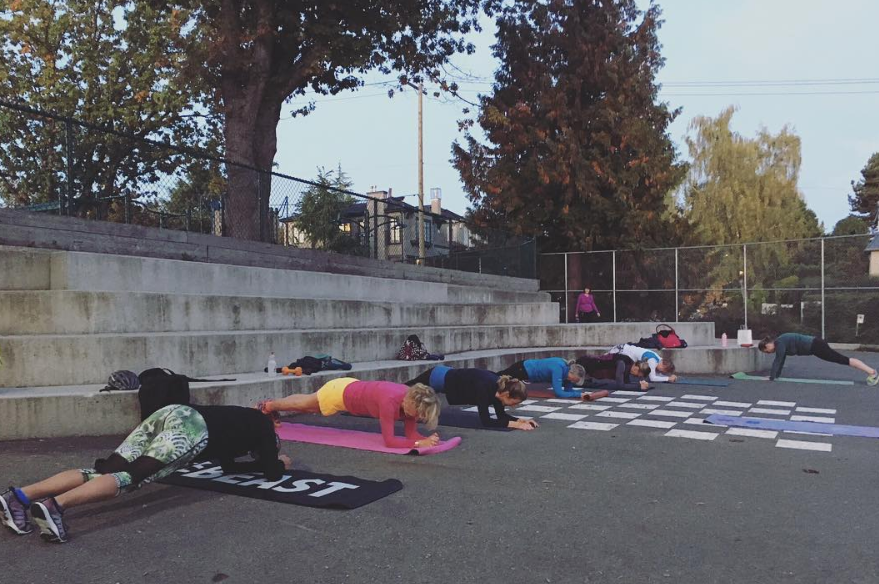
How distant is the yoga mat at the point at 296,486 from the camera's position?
182 inches

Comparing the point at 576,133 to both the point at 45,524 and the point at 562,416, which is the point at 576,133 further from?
the point at 45,524

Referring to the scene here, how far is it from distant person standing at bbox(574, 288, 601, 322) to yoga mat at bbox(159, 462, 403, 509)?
693 inches

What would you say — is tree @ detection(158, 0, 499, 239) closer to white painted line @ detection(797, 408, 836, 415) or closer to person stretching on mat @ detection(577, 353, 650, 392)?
person stretching on mat @ detection(577, 353, 650, 392)

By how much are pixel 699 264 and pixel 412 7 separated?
39.8ft

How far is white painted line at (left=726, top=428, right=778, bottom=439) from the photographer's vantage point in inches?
297

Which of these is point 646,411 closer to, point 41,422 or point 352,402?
point 352,402

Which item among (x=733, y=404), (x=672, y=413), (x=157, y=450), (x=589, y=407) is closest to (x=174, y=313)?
(x=157, y=450)

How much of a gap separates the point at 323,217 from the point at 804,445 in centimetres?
1070

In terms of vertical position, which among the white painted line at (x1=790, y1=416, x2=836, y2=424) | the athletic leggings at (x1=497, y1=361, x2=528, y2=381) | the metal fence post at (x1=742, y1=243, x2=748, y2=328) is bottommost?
the white painted line at (x1=790, y1=416, x2=836, y2=424)

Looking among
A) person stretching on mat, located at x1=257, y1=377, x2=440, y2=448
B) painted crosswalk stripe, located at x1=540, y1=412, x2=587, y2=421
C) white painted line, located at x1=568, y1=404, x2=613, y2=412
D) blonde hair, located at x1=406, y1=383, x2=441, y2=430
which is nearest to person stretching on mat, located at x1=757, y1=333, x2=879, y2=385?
white painted line, located at x1=568, y1=404, x2=613, y2=412

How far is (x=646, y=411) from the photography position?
9312 mm

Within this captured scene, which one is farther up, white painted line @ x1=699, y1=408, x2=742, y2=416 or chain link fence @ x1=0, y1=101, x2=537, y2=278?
chain link fence @ x1=0, y1=101, x2=537, y2=278

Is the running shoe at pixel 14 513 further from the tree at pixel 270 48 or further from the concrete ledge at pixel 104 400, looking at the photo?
the tree at pixel 270 48

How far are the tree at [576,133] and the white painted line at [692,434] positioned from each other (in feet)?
51.1
